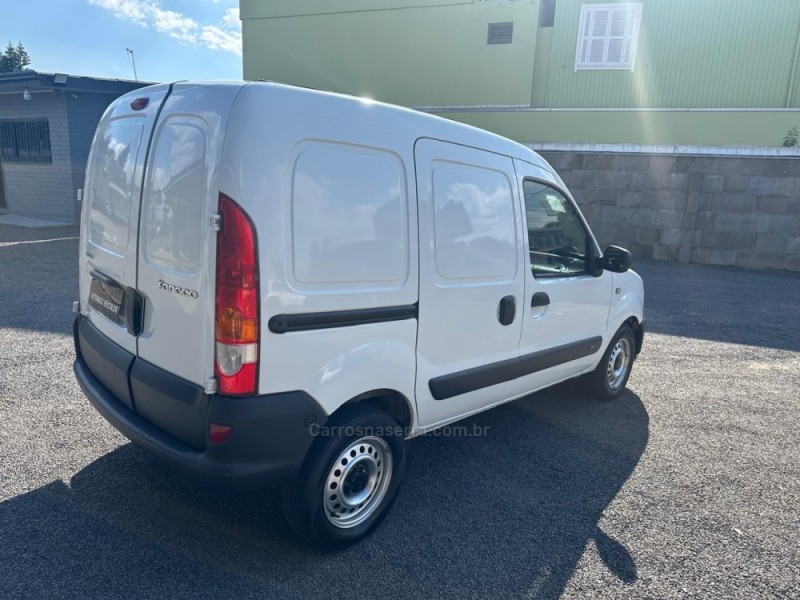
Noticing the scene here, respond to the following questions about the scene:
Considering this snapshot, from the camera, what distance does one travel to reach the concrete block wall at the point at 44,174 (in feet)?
46.2

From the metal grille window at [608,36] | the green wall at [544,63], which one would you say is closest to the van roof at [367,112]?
the green wall at [544,63]

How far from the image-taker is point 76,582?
2.37 m

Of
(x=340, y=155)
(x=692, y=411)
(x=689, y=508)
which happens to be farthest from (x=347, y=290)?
(x=692, y=411)

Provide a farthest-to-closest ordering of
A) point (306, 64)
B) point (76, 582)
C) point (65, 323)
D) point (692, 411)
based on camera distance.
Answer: point (306, 64), point (65, 323), point (692, 411), point (76, 582)

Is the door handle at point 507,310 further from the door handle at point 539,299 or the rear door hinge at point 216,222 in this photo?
the rear door hinge at point 216,222

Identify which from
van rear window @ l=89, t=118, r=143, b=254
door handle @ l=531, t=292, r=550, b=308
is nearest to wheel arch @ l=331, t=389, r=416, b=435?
door handle @ l=531, t=292, r=550, b=308

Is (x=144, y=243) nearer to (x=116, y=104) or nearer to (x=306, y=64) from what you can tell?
(x=116, y=104)

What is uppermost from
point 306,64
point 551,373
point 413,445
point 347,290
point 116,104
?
point 306,64

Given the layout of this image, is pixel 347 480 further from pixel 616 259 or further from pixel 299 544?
pixel 616 259

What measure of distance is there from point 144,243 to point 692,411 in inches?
169

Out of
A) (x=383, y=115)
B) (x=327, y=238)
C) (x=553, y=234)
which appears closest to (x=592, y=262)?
(x=553, y=234)

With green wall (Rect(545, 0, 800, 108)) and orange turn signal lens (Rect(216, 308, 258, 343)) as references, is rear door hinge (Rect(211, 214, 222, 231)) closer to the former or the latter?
orange turn signal lens (Rect(216, 308, 258, 343))

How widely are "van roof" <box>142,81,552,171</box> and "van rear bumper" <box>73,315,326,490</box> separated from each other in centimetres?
122

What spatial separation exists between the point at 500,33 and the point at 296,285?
59.9ft
